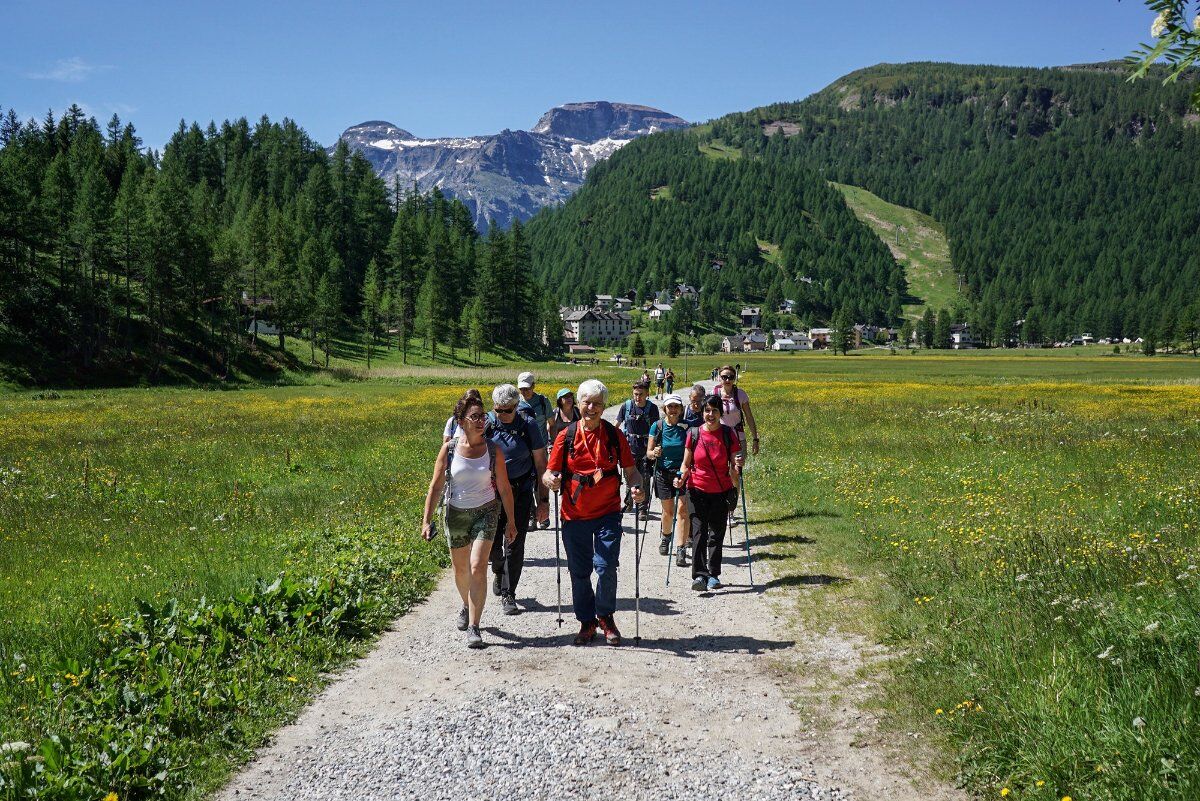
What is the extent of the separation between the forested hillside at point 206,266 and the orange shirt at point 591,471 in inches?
2162

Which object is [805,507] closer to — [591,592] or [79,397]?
[591,592]

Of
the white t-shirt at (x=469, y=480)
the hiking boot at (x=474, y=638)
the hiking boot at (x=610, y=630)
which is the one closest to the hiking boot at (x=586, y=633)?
the hiking boot at (x=610, y=630)

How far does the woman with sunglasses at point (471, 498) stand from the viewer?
7.70 m

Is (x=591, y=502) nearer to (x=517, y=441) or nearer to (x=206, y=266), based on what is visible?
(x=517, y=441)

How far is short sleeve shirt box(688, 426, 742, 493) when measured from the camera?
953 cm

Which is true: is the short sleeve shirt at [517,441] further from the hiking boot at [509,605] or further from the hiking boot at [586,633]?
the hiking boot at [586,633]

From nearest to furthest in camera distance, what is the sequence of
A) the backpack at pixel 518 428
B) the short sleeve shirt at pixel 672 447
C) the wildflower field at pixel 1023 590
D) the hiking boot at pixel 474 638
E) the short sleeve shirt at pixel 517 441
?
the wildflower field at pixel 1023 590 < the hiking boot at pixel 474 638 < the backpack at pixel 518 428 < the short sleeve shirt at pixel 517 441 < the short sleeve shirt at pixel 672 447

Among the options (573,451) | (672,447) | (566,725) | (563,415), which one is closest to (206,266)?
(563,415)

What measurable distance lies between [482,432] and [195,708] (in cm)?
350

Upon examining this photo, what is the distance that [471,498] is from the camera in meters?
7.80

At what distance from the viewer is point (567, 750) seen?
534 centimetres

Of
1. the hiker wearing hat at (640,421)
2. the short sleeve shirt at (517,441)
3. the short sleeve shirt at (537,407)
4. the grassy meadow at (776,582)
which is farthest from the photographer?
the hiker wearing hat at (640,421)

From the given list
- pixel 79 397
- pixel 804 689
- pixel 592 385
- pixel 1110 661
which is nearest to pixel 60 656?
pixel 592 385

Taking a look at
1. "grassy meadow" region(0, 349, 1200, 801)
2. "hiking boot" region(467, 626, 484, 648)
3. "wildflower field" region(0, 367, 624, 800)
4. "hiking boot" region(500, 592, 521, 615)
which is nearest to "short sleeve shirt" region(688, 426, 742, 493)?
"grassy meadow" region(0, 349, 1200, 801)
